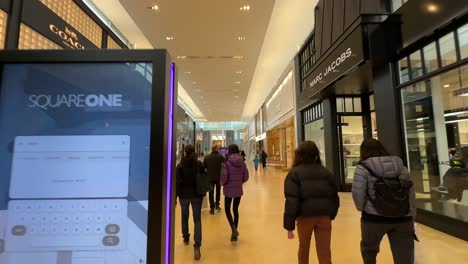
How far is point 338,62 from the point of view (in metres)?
6.18

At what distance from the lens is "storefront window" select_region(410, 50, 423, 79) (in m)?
4.71

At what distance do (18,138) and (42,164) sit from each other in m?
0.15

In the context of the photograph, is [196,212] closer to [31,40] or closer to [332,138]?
[31,40]

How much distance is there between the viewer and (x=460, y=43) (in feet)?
12.9

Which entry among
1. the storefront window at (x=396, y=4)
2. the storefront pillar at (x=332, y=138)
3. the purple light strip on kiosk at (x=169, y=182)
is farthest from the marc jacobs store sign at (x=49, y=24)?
the storefront pillar at (x=332, y=138)

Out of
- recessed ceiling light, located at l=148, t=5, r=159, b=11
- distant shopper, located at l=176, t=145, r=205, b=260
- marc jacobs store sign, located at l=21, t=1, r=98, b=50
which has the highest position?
recessed ceiling light, located at l=148, t=5, r=159, b=11

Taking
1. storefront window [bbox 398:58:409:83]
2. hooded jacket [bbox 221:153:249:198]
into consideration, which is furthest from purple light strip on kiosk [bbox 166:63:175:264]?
storefront window [bbox 398:58:409:83]

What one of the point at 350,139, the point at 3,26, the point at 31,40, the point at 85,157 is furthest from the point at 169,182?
the point at 350,139

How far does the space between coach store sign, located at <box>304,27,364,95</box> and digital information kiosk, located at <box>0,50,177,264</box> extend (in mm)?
5078

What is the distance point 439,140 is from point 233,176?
416cm

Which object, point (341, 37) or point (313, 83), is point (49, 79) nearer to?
point (341, 37)

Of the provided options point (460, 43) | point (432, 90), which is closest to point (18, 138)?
point (460, 43)

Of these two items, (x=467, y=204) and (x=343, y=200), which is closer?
(x=467, y=204)

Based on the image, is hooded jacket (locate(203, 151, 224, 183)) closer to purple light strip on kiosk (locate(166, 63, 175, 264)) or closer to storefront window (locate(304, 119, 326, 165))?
purple light strip on kiosk (locate(166, 63, 175, 264))
